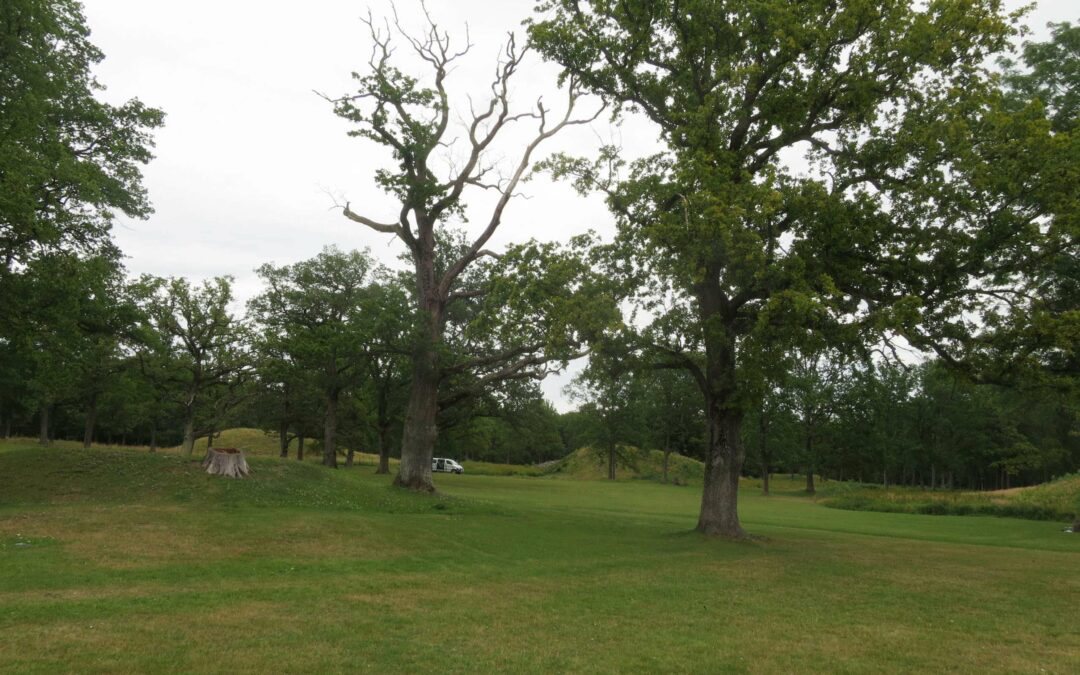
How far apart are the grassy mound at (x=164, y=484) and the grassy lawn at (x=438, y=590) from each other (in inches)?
3.6

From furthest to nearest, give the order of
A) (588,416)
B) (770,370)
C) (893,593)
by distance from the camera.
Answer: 1. (588,416)
2. (770,370)
3. (893,593)

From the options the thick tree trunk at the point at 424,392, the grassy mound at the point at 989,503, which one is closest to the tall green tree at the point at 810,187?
the thick tree trunk at the point at 424,392

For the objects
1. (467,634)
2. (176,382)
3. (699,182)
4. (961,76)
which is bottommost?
(467,634)

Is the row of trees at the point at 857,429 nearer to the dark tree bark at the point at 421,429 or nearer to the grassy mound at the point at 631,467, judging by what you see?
the grassy mound at the point at 631,467

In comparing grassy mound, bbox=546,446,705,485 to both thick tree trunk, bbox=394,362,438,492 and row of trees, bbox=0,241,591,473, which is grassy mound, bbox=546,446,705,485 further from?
thick tree trunk, bbox=394,362,438,492

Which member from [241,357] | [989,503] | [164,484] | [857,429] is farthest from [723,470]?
[857,429]

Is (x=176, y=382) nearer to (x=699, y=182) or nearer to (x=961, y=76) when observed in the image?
(x=699, y=182)

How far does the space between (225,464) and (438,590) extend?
12.4 meters

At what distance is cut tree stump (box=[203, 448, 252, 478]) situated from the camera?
20.2 m

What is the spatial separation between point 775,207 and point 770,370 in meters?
4.44

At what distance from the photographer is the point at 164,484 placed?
62.3 feet

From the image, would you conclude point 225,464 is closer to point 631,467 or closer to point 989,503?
point 989,503

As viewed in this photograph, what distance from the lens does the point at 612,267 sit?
1903cm

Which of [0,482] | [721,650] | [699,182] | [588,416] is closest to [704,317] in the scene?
[699,182]
